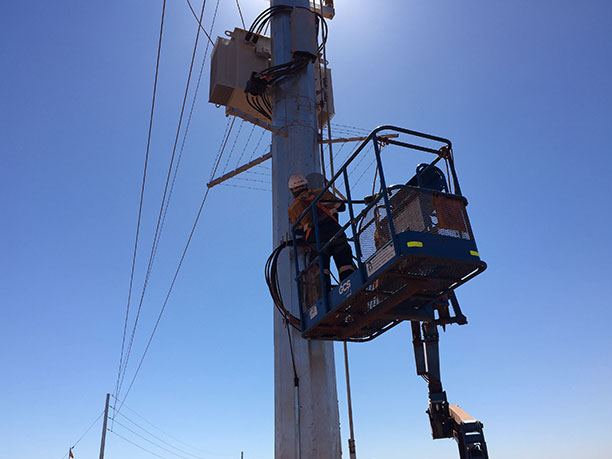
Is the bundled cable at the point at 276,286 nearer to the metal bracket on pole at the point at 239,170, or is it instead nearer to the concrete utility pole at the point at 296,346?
the concrete utility pole at the point at 296,346

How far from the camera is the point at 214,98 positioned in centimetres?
1190

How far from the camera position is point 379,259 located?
18.3 ft

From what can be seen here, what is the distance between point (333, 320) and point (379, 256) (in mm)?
1609

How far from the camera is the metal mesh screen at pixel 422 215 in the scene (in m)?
5.60

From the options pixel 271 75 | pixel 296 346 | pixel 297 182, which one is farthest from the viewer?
pixel 271 75

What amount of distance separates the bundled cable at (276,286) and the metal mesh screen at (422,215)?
95.6 inches

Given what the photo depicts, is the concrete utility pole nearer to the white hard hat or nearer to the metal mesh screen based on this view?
the white hard hat

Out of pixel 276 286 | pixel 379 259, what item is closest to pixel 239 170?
pixel 276 286

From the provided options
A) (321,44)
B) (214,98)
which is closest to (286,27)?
(321,44)

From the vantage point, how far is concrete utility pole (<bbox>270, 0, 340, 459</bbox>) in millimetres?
7387

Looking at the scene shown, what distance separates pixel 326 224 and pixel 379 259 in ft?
6.17

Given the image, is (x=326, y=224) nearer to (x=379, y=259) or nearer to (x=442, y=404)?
(x=379, y=259)

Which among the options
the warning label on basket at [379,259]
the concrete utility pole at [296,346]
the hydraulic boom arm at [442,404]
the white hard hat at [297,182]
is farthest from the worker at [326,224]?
the hydraulic boom arm at [442,404]

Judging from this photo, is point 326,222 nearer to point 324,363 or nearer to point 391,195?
point 391,195
